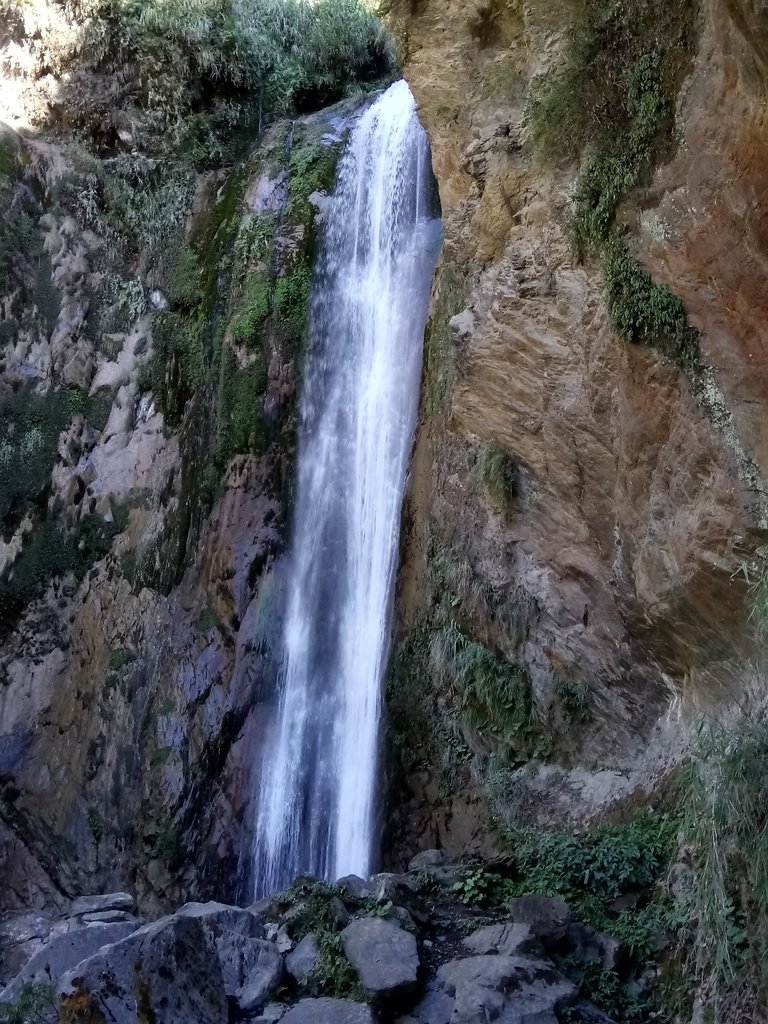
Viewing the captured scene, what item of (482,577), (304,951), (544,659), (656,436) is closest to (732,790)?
(656,436)

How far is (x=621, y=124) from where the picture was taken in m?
6.32

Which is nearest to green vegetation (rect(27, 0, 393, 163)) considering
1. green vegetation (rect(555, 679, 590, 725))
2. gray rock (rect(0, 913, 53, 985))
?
green vegetation (rect(555, 679, 590, 725))

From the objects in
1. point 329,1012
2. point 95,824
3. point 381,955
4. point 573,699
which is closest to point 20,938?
point 95,824

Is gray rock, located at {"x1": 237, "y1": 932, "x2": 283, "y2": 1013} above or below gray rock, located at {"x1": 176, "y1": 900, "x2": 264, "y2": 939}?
below

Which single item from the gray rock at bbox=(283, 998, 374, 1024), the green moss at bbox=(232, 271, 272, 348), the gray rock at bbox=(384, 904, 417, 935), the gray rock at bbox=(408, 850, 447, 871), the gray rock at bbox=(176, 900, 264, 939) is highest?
the green moss at bbox=(232, 271, 272, 348)

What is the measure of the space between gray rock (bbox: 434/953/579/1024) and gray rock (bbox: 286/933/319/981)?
84 centimetres

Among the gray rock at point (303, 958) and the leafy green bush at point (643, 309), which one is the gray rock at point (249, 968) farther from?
the leafy green bush at point (643, 309)

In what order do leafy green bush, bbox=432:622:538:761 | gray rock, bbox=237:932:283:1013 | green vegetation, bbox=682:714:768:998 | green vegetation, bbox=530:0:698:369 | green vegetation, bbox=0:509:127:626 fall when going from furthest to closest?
green vegetation, bbox=0:509:127:626, leafy green bush, bbox=432:622:538:761, green vegetation, bbox=530:0:698:369, gray rock, bbox=237:932:283:1013, green vegetation, bbox=682:714:768:998

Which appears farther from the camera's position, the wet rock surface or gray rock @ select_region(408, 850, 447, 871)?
gray rock @ select_region(408, 850, 447, 871)

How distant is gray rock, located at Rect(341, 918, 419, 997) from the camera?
18.1 feet

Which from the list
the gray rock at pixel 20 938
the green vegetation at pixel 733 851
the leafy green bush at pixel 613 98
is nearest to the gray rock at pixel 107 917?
the gray rock at pixel 20 938

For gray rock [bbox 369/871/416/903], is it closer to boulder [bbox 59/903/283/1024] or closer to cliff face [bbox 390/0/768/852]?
boulder [bbox 59/903/283/1024]

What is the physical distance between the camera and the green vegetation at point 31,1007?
5.56m

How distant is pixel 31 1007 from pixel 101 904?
4.08 meters
